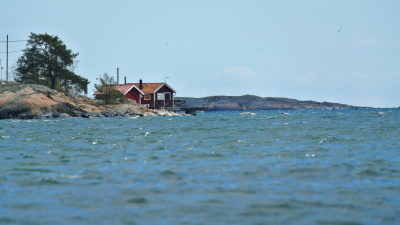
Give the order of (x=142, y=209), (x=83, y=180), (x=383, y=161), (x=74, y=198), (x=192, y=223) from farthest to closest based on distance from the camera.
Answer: (x=383, y=161) → (x=83, y=180) → (x=74, y=198) → (x=142, y=209) → (x=192, y=223)

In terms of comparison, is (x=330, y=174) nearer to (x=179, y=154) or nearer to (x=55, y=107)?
(x=179, y=154)

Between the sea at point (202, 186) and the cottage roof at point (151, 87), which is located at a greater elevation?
the cottage roof at point (151, 87)

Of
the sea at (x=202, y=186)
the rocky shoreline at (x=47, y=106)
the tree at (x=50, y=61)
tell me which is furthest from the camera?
the tree at (x=50, y=61)

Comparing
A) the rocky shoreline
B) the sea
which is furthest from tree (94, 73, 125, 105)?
the sea

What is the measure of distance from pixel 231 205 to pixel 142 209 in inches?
56.1

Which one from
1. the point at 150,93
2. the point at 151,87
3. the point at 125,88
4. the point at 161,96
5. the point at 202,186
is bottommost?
the point at 202,186

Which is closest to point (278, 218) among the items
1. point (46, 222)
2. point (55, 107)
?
point (46, 222)

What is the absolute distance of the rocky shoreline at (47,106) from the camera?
48906 millimetres

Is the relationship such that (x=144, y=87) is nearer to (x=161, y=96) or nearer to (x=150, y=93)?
(x=150, y=93)

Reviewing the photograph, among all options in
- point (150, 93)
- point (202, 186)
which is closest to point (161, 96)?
point (150, 93)

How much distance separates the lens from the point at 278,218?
22.8 feet

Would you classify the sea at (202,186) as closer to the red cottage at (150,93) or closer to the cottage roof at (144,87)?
the cottage roof at (144,87)

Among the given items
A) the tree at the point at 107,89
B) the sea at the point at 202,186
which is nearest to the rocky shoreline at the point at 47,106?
the tree at the point at 107,89

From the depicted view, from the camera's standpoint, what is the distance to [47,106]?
5031cm
